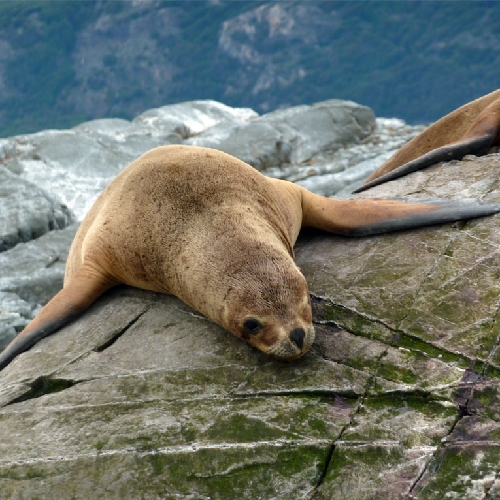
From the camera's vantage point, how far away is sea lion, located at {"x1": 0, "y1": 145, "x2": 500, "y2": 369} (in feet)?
12.1

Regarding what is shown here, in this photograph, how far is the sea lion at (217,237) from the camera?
369 centimetres

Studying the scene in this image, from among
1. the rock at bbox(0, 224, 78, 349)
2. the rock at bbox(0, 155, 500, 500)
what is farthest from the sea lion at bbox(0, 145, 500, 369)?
the rock at bbox(0, 224, 78, 349)

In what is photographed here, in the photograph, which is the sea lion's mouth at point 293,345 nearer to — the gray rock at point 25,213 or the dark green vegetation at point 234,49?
the gray rock at point 25,213

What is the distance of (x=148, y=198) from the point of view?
14.9 ft

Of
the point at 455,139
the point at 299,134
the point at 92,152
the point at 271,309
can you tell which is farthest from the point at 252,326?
the point at 299,134

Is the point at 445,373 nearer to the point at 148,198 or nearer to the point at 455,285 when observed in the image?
the point at 455,285

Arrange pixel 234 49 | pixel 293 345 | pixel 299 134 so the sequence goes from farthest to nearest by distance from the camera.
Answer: pixel 234 49 < pixel 299 134 < pixel 293 345

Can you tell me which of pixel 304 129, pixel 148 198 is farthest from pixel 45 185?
pixel 148 198

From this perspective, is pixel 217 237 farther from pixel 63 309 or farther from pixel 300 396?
pixel 63 309

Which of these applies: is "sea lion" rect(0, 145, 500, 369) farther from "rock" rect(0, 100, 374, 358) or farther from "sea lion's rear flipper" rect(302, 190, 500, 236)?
"rock" rect(0, 100, 374, 358)

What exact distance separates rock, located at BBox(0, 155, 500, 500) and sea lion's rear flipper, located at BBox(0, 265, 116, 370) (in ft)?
0.34

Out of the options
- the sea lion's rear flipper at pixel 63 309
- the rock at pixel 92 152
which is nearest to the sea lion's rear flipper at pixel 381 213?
the sea lion's rear flipper at pixel 63 309

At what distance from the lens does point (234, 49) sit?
181ft

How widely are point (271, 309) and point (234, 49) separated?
2135 inches
